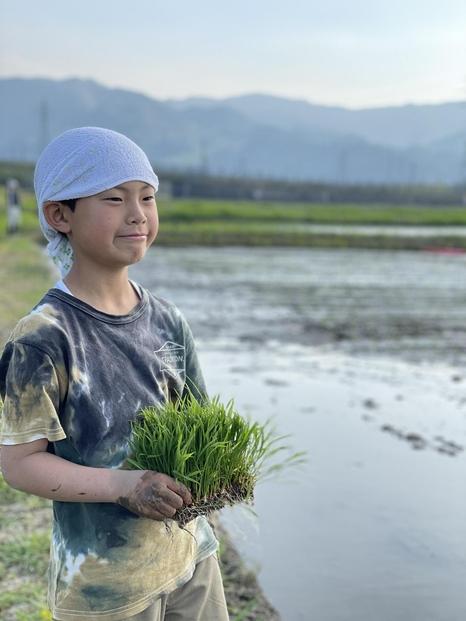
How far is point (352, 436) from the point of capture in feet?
23.7

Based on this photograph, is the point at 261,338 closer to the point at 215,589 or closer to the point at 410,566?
the point at 410,566

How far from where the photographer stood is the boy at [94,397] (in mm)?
1784

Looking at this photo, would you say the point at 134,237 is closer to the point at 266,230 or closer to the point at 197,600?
the point at 197,600

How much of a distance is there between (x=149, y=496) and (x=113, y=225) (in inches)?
25.4

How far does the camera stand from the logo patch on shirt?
6.82 feet

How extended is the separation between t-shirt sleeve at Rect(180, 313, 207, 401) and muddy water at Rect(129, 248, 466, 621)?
790 millimetres

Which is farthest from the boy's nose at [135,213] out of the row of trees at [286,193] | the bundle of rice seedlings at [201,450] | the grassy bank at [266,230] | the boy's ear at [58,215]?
the row of trees at [286,193]

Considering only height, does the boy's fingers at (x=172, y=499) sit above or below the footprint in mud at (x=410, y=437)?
above

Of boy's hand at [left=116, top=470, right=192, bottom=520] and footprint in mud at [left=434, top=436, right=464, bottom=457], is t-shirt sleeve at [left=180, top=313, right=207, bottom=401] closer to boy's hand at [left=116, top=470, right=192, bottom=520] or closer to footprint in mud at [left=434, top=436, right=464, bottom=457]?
boy's hand at [left=116, top=470, right=192, bottom=520]

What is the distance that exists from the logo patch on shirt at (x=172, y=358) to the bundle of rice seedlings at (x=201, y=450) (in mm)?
86

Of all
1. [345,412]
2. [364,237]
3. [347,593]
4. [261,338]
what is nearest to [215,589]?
[347,593]

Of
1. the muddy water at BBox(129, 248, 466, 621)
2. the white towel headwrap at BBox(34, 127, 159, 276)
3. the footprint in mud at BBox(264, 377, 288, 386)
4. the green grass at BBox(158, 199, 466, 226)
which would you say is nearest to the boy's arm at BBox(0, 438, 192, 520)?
the white towel headwrap at BBox(34, 127, 159, 276)

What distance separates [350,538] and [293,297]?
12.8 meters

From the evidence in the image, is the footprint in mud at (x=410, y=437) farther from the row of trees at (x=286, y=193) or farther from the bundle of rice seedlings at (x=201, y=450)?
the row of trees at (x=286, y=193)
